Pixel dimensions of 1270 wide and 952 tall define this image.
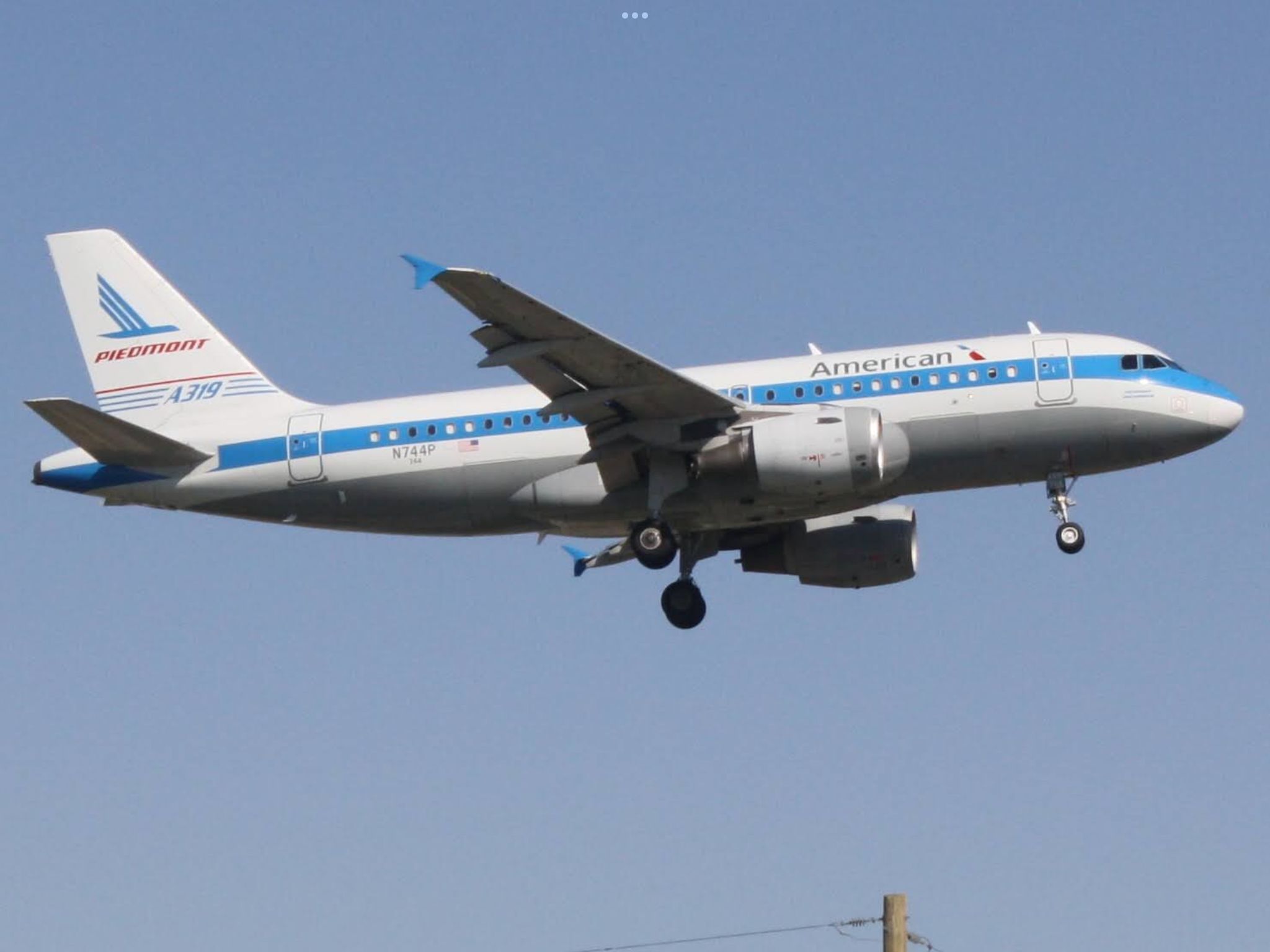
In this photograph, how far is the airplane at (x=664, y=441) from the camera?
44.3m

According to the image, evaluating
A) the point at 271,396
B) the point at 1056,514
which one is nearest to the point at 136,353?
the point at 271,396

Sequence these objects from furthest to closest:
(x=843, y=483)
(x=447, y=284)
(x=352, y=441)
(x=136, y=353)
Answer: (x=136, y=353)
(x=352, y=441)
(x=843, y=483)
(x=447, y=284)

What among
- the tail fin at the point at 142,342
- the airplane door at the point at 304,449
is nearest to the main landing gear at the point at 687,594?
the airplane door at the point at 304,449

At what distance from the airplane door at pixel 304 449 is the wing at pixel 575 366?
198 inches

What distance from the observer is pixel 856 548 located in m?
49.4

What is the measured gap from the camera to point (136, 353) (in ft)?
165

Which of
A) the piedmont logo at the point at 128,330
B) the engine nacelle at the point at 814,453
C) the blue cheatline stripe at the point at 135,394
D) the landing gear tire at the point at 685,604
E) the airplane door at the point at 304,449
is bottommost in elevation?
the landing gear tire at the point at 685,604

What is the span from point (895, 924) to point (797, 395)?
55.7ft

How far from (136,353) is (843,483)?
15.9 m

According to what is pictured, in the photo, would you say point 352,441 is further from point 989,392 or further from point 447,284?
point 989,392

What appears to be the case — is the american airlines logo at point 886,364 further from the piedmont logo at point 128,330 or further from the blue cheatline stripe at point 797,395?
the piedmont logo at point 128,330

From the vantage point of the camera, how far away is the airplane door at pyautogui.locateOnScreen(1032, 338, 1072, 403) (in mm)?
45156

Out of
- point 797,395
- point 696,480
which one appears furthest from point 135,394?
point 797,395

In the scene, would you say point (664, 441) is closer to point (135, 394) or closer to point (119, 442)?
point (119, 442)
